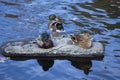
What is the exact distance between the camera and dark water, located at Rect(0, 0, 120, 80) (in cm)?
1375

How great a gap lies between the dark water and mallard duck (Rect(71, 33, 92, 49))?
0.72m

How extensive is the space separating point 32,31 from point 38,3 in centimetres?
507

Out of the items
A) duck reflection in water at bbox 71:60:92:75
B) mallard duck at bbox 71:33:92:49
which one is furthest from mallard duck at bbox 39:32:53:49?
duck reflection in water at bbox 71:60:92:75

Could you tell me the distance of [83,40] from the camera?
15.1 m

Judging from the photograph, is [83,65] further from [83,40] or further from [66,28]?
[66,28]

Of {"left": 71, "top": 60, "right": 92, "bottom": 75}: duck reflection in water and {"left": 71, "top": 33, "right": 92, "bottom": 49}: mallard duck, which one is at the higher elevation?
{"left": 71, "top": 33, "right": 92, "bottom": 49}: mallard duck

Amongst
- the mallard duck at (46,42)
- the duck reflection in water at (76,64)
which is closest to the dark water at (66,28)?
the duck reflection in water at (76,64)

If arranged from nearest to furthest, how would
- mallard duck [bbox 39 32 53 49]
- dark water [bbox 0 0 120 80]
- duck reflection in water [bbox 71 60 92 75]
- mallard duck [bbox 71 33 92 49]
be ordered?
dark water [bbox 0 0 120 80]
duck reflection in water [bbox 71 60 92 75]
mallard duck [bbox 39 32 53 49]
mallard duck [bbox 71 33 92 49]

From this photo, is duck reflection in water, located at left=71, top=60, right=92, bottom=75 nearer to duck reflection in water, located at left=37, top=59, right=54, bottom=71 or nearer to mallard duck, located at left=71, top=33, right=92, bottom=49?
mallard duck, located at left=71, top=33, right=92, bottom=49

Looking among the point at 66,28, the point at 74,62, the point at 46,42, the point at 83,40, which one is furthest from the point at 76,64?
the point at 66,28

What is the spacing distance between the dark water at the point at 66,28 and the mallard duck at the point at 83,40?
72 centimetres

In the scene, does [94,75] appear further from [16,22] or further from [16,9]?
[16,9]

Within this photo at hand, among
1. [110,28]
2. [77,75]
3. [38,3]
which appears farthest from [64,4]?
[77,75]

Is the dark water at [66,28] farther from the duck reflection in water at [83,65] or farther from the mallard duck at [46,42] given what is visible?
the mallard duck at [46,42]
